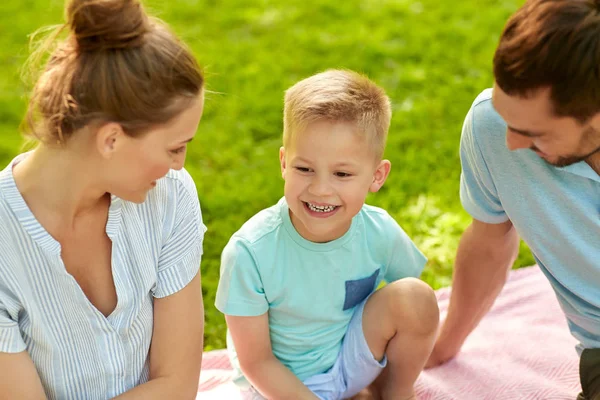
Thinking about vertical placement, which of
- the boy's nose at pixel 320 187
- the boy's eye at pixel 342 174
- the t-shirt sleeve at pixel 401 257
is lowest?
the t-shirt sleeve at pixel 401 257

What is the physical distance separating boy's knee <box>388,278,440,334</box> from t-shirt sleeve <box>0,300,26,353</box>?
109 cm

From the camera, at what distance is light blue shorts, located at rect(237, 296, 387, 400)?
261 cm

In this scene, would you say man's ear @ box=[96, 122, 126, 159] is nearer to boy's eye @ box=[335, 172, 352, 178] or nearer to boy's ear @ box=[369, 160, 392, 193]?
boy's eye @ box=[335, 172, 352, 178]

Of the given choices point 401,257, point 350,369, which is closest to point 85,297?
point 350,369

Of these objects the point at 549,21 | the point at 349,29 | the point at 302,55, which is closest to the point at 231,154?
the point at 302,55

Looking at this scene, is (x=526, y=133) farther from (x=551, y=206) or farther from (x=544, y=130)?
(x=551, y=206)

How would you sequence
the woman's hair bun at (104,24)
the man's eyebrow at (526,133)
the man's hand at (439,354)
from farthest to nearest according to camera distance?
the man's hand at (439,354) < the man's eyebrow at (526,133) < the woman's hair bun at (104,24)

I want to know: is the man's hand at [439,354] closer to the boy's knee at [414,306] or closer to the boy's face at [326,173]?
the boy's knee at [414,306]

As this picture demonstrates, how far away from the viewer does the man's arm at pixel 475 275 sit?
2.74 meters

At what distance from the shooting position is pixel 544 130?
2137mm

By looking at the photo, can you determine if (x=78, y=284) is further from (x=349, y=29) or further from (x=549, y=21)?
(x=349, y=29)

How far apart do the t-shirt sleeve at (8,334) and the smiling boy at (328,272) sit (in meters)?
0.63

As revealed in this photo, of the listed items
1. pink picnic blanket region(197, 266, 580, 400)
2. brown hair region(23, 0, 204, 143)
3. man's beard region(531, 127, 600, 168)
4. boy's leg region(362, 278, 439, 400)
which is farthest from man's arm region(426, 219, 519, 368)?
brown hair region(23, 0, 204, 143)

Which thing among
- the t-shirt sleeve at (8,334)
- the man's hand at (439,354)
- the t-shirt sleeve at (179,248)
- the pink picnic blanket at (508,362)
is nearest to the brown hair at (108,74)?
the t-shirt sleeve at (179,248)
